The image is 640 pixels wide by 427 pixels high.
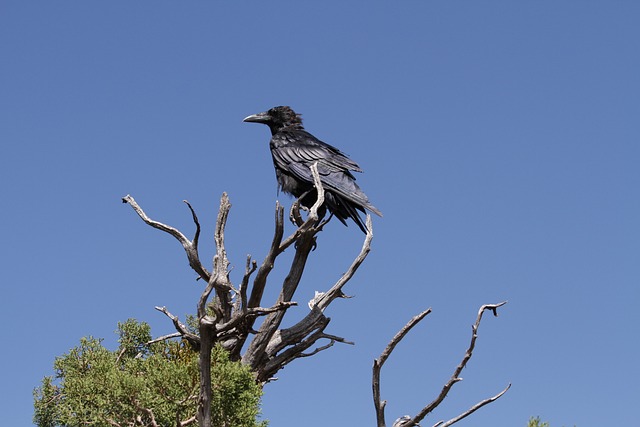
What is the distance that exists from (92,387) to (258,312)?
2.31m

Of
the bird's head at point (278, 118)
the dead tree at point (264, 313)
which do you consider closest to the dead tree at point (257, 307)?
the dead tree at point (264, 313)

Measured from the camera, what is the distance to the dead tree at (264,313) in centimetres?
945

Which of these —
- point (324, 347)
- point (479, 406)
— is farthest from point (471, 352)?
point (324, 347)

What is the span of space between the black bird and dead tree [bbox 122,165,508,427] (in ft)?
1.00

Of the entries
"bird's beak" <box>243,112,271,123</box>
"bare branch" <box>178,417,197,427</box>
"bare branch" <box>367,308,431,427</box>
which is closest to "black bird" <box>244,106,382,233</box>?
"bird's beak" <box>243,112,271,123</box>

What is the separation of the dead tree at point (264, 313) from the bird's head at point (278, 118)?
2209 mm

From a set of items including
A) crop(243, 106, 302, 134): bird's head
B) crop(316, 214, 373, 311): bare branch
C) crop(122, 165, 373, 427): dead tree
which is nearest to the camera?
crop(122, 165, 373, 427): dead tree

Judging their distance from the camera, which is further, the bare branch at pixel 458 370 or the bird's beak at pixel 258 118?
the bird's beak at pixel 258 118

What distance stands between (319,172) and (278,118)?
76.4 inches

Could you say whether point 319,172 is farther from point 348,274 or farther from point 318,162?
point 348,274

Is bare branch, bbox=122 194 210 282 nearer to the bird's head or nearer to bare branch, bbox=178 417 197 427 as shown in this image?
bare branch, bbox=178 417 197 427

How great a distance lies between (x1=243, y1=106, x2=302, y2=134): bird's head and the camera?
13234 mm

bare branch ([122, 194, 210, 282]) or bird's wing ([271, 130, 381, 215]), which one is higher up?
bird's wing ([271, 130, 381, 215])

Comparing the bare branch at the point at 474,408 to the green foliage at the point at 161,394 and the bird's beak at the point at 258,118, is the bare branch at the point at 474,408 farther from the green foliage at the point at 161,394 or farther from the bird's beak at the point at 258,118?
the bird's beak at the point at 258,118
